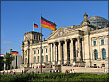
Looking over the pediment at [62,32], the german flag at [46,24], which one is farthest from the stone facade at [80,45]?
the german flag at [46,24]

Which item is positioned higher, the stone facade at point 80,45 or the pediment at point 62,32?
the pediment at point 62,32

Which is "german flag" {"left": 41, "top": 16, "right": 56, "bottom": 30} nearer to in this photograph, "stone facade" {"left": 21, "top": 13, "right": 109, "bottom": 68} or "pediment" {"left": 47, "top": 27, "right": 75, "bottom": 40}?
"stone facade" {"left": 21, "top": 13, "right": 109, "bottom": 68}

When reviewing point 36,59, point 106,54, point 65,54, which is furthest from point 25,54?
point 106,54

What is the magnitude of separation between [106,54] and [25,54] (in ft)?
169

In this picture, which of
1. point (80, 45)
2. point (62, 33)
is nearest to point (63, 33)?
point (62, 33)

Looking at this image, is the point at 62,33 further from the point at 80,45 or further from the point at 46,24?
the point at 46,24

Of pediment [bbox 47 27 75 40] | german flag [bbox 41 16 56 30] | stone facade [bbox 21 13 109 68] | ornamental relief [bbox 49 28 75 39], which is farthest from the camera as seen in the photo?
pediment [bbox 47 27 75 40]

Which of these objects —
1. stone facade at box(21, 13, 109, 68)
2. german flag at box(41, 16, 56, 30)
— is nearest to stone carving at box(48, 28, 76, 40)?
stone facade at box(21, 13, 109, 68)

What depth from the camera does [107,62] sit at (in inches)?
2004

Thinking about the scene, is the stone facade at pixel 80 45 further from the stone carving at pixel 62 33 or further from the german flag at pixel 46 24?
the german flag at pixel 46 24

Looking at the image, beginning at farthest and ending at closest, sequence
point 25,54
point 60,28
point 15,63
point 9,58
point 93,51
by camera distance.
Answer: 1. point 15,63
2. point 25,54
3. point 9,58
4. point 60,28
5. point 93,51

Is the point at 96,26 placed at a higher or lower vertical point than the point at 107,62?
higher

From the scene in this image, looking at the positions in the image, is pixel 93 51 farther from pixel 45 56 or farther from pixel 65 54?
pixel 45 56

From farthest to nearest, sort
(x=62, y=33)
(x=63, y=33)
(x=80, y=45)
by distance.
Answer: (x=62, y=33), (x=63, y=33), (x=80, y=45)
